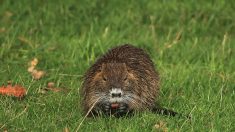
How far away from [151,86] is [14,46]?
2.55 m

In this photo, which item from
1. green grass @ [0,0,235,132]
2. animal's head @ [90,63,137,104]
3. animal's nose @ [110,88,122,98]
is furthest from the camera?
green grass @ [0,0,235,132]

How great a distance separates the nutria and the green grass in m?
0.13

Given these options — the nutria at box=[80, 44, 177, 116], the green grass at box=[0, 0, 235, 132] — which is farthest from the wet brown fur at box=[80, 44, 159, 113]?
the green grass at box=[0, 0, 235, 132]

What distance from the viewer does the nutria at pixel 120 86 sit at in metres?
5.68

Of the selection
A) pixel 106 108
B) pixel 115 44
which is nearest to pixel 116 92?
pixel 106 108

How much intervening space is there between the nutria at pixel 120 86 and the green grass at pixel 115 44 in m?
0.13

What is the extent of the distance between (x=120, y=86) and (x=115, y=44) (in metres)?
2.79

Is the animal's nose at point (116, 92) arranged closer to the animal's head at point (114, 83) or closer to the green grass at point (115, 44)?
the animal's head at point (114, 83)

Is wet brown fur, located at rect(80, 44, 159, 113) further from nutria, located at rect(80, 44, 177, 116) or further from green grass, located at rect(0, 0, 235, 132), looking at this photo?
green grass, located at rect(0, 0, 235, 132)

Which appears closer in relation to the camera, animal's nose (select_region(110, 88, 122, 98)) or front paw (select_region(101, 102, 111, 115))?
animal's nose (select_region(110, 88, 122, 98))

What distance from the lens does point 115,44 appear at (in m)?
8.40

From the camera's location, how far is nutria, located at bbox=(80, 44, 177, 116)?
5.68 m

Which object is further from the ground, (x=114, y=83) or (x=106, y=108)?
(x=114, y=83)

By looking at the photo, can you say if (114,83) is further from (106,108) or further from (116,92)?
(106,108)
